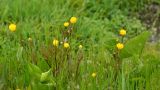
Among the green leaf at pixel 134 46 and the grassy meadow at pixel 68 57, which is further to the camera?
the green leaf at pixel 134 46

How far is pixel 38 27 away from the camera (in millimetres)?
4402

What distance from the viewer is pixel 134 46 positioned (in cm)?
325

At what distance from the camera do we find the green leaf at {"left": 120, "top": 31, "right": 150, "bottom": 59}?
322cm

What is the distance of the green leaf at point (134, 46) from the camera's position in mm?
3222

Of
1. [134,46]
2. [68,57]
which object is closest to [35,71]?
[68,57]

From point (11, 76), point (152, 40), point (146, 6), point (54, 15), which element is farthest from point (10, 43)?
point (146, 6)

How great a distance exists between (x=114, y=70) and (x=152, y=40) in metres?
1.85

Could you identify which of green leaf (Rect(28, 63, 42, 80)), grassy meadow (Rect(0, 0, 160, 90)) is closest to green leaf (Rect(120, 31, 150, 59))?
grassy meadow (Rect(0, 0, 160, 90))

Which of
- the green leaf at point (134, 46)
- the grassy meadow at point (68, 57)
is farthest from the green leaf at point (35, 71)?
the green leaf at point (134, 46)

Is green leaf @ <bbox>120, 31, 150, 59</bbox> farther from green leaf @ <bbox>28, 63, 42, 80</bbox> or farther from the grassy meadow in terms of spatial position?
green leaf @ <bbox>28, 63, 42, 80</bbox>

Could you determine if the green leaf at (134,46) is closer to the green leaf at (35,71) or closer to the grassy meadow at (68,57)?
the grassy meadow at (68,57)

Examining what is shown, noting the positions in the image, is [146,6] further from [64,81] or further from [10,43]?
[64,81]

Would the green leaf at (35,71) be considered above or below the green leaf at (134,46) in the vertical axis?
below

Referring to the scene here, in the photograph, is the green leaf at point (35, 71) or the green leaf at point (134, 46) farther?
the green leaf at point (134, 46)
